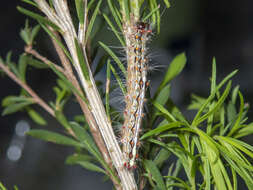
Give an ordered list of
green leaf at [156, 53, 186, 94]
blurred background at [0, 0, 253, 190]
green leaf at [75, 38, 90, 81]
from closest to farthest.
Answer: green leaf at [75, 38, 90, 81] → green leaf at [156, 53, 186, 94] → blurred background at [0, 0, 253, 190]

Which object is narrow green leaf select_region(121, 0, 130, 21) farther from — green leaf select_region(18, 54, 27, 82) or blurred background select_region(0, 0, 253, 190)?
blurred background select_region(0, 0, 253, 190)

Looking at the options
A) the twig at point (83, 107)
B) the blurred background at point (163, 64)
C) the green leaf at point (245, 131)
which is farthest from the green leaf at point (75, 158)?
the blurred background at point (163, 64)

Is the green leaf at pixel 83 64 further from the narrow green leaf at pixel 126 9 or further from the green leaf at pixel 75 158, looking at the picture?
the green leaf at pixel 75 158

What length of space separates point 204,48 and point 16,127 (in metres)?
1.84

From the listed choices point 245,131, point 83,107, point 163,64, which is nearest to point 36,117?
point 83,107

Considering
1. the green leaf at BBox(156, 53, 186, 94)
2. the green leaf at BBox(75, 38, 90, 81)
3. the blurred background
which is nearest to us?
the green leaf at BBox(75, 38, 90, 81)

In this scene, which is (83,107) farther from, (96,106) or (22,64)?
(22,64)

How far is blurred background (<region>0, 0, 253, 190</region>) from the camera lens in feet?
5.64

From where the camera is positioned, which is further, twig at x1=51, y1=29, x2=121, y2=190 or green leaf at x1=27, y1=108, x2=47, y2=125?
green leaf at x1=27, y1=108, x2=47, y2=125

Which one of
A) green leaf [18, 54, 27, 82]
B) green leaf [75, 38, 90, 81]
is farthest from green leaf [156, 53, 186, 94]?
green leaf [18, 54, 27, 82]

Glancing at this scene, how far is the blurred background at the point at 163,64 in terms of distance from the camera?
1.72m

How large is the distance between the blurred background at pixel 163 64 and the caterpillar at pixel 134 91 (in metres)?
1.14

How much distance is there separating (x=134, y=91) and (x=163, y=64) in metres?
1.88

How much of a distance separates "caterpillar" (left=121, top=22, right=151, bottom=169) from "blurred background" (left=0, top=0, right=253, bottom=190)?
1137mm
